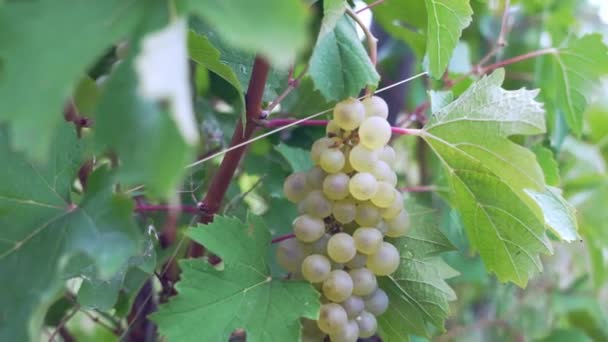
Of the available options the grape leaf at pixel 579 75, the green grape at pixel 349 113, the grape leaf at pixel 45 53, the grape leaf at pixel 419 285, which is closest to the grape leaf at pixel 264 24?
the grape leaf at pixel 45 53

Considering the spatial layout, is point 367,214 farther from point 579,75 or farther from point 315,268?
point 579,75

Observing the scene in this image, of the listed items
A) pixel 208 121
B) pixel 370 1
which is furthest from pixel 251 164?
pixel 370 1

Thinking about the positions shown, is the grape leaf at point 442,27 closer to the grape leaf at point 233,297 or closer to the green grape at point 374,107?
the green grape at point 374,107

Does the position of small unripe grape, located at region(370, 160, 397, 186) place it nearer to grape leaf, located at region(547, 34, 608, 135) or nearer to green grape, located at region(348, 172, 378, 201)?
green grape, located at region(348, 172, 378, 201)

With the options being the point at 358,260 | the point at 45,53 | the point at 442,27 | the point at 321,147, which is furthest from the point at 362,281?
the point at 45,53

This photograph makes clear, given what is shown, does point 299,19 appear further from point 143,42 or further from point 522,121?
point 522,121
